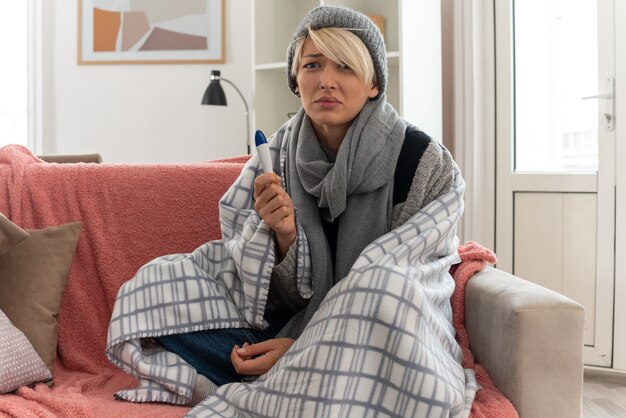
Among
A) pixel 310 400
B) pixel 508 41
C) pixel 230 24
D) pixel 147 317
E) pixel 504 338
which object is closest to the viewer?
pixel 310 400

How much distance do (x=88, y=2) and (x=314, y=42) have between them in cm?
269

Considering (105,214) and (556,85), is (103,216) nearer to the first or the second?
(105,214)

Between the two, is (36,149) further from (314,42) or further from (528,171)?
(314,42)

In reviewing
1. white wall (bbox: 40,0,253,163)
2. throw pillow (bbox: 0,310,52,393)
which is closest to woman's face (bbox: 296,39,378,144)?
throw pillow (bbox: 0,310,52,393)

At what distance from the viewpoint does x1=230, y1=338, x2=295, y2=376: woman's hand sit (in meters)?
1.46

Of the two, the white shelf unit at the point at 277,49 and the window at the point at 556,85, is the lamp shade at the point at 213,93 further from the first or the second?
the window at the point at 556,85

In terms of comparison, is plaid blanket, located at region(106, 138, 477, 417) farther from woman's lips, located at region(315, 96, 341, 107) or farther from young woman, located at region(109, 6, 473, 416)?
woman's lips, located at region(315, 96, 341, 107)

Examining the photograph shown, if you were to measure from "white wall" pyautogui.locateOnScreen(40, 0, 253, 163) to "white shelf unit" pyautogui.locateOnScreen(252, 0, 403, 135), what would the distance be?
436 mm

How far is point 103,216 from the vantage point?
6.05 ft

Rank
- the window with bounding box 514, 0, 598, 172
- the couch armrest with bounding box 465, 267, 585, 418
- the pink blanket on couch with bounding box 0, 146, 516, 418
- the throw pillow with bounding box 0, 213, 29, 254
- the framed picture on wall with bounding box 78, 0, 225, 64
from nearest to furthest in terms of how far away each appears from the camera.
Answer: the couch armrest with bounding box 465, 267, 585, 418 → the throw pillow with bounding box 0, 213, 29, 254 → the pink blanket on couch with bounding box 0, 146, 516, 418 → the window with bounding box 514, 0, 598, 172 → the framed picture on wall with bounding box 78, 0, 225, 64

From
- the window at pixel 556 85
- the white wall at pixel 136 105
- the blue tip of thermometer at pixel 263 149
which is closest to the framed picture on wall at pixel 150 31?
the white wall at pixel 136 105

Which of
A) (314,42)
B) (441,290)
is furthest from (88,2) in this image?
(441,290)

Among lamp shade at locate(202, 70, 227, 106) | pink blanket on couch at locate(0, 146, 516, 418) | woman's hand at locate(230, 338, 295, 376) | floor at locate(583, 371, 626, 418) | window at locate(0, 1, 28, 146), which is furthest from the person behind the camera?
window at locate(0, 1, 28, 146)

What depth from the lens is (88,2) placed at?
12.7 feet
